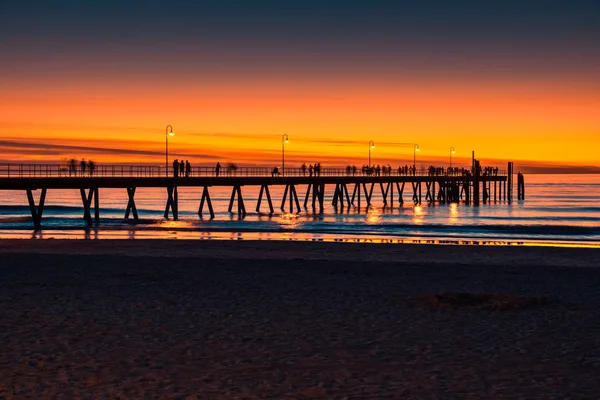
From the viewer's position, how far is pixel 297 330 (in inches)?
429

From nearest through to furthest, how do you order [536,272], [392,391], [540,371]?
[392,391], [540,371], [536,272]

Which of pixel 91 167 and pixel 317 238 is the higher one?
pixel 91 167

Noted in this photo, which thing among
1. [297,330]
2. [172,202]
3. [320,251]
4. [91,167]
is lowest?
[297,330]

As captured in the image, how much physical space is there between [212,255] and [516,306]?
12.0 m

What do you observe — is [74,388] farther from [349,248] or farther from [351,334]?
[349,248]

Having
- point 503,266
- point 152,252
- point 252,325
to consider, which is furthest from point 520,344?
point 152,252

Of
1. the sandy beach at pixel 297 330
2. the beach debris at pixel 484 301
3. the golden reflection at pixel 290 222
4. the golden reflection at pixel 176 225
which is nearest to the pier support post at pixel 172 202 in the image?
the golden reflection at pixel 176 225

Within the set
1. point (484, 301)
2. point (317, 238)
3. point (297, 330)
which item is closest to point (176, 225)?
point (317, 238)

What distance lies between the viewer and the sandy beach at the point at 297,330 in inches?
313

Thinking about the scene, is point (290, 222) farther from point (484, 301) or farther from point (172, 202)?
point (484, 301)

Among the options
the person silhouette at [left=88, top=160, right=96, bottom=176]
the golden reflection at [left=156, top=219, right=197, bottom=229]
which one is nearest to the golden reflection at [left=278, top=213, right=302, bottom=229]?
the golden reflection at [left=156, top=219, right=197, bottom=229]

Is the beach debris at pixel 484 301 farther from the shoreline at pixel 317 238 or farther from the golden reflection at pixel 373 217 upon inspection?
the golden reflection at pixel 373 217

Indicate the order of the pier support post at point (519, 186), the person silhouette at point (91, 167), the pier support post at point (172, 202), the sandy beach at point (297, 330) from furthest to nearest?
the pier support post at point (519, 186)
the pier support post at point (172, 202)
the person silhouette at point (91, 167)
the sandy beach at point (297, 330)

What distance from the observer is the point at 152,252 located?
24.2m
